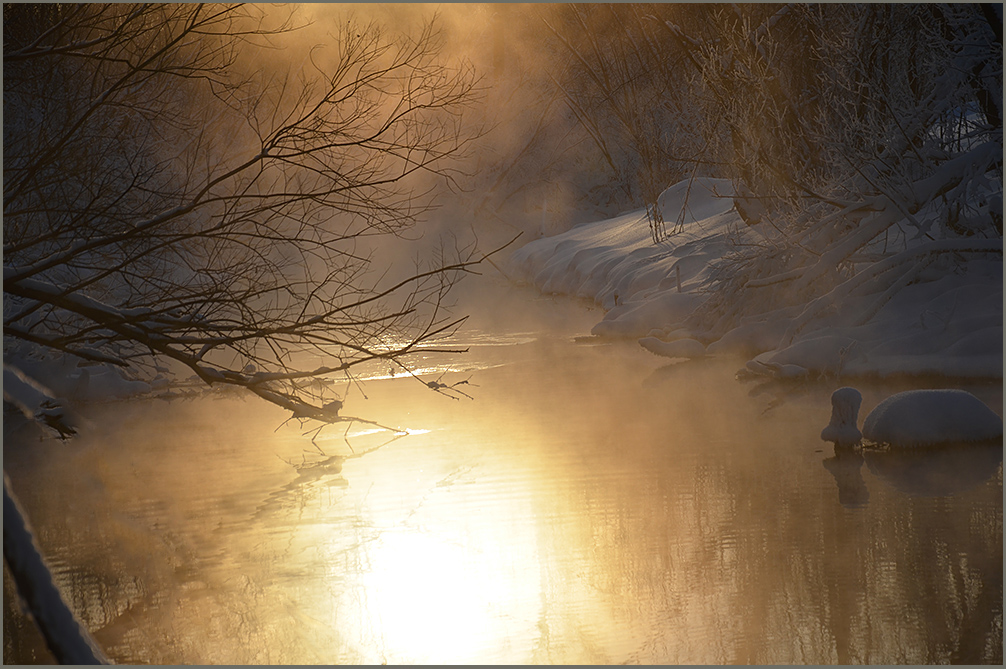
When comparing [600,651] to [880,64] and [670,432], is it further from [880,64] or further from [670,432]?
[880,64]

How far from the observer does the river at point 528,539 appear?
5215 millimetres


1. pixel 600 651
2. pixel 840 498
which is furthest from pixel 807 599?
pixel 840 498

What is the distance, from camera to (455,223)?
43656 millimetres

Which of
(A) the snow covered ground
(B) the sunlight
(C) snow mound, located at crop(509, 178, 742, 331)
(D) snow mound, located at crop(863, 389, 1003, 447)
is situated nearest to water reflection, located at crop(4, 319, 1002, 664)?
(B) the sunlight

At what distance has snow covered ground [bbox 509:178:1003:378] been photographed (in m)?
10.9

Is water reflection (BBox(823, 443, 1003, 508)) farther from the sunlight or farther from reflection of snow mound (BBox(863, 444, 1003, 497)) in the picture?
the sunlight

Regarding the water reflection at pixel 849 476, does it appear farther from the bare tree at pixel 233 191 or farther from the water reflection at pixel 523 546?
the bare tree at pixel 233 191

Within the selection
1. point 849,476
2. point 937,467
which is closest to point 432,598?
point 849,476

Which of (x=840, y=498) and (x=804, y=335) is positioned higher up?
(x=804, y=335)

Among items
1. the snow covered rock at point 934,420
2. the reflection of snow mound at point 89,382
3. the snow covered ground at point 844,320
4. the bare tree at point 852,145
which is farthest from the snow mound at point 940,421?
the reflection of snow mound at point 89,382

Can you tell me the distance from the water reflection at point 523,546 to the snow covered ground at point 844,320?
3.74 ft

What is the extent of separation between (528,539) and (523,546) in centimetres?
16

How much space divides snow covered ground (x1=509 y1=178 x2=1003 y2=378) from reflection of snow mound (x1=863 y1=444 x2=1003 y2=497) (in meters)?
2.53

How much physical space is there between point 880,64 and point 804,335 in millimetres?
3940
